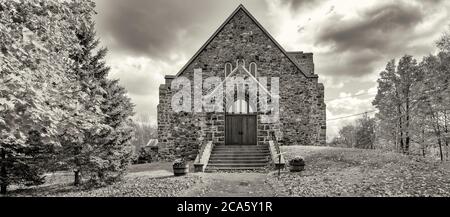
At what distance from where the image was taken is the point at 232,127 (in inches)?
843

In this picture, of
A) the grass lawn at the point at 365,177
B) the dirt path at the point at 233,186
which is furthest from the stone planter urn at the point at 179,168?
the grass lawn at the point at 365,177

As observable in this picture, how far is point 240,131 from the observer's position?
70.1 feet

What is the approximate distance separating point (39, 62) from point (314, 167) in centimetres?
1173

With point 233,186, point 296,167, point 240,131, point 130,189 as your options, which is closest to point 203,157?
point 240,131

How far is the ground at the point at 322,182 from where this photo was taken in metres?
9.66

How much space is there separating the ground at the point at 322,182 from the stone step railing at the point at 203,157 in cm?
179

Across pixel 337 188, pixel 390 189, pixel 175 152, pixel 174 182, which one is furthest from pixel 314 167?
pixel 175 152

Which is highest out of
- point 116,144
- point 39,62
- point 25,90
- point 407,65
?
point 407,65

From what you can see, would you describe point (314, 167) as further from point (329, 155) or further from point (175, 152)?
point (175, 152)

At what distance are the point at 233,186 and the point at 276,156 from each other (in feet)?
17.8

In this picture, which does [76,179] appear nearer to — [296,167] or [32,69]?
[32,69]

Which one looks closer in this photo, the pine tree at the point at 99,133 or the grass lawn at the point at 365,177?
the grass lawn at the point at 365,177

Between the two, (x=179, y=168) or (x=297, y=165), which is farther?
(x=179, y=168)

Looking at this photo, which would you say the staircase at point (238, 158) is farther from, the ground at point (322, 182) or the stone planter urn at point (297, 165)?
the stone planter urn at point (297, 165)
